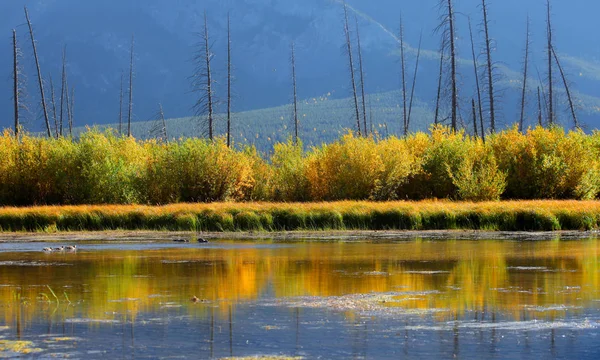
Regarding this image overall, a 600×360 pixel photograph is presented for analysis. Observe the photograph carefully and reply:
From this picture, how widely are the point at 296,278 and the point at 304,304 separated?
12.2 ft

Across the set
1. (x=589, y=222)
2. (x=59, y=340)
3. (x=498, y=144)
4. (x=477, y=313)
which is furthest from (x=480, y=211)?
(x=59, y=340)

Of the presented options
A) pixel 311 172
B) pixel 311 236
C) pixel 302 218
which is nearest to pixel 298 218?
pixel 302 218

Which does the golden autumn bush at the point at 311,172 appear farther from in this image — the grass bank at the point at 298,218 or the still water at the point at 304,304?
the still water at the point at 304,304

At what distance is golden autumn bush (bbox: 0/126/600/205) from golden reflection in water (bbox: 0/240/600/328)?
17.8 m

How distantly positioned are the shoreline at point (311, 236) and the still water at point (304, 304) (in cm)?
570

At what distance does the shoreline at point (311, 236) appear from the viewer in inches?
1215

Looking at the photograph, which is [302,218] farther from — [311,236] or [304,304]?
[304,304]

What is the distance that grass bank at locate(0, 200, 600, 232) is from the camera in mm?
35250

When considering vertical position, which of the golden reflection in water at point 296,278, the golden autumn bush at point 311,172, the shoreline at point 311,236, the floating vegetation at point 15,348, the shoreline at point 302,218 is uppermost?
the golden autumn bush at point 311,172

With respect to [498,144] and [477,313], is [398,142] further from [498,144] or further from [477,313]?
[477,313]

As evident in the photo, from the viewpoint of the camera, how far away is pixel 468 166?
45469 millimetres

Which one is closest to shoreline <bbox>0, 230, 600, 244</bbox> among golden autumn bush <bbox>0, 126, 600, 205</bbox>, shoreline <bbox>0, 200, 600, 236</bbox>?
shoreline <bbox>0, 200, 600, 236</bbox>

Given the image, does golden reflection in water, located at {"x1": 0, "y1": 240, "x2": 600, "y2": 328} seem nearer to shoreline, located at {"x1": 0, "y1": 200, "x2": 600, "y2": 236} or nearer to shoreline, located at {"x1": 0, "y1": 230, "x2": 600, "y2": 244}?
shoreline, located at {"x1": 0, "y1": 230, "x2": 600, "y2": 244}

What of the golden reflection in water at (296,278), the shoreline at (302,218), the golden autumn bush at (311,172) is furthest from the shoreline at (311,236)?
the golden autumn bush at (311,172)
